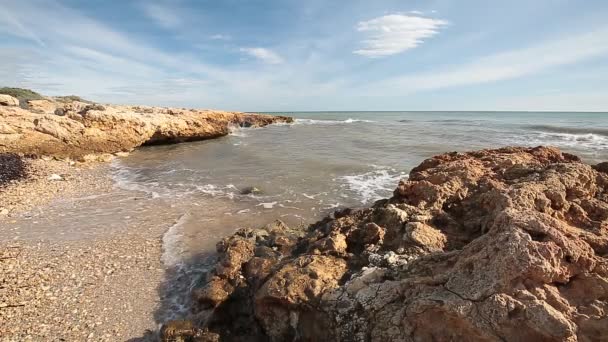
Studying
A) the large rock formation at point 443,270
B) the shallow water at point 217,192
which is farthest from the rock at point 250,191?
the large rock formation at point 443,270

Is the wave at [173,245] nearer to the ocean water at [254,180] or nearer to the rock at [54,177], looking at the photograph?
the ocean water at [254,180]

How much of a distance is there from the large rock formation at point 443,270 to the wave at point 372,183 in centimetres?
514

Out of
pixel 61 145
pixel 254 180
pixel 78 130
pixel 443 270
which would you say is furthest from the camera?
pixel 78 130

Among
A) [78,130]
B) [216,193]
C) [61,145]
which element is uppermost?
[78,130]

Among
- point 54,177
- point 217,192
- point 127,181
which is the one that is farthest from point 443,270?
point 54,177

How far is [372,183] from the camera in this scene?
42.9 ft

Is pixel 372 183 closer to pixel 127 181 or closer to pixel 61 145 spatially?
pixel 127 181

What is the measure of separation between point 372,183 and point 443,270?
9.66 metres

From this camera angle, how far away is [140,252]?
7008 mm

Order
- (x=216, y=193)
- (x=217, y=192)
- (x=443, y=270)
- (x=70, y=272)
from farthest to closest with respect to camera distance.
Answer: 1. (x=217, y=192)
2. (x=216, y=193)
3. (x=70, y=272)
4. (x=443, y=270)

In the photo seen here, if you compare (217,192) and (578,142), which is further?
(578,142)

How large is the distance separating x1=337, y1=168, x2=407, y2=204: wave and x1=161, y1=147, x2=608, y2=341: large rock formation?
5.14 m

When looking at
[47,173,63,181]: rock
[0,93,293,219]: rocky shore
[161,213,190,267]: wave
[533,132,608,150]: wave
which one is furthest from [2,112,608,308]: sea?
[533,132,608,150]: wave

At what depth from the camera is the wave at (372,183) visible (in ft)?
37.5
